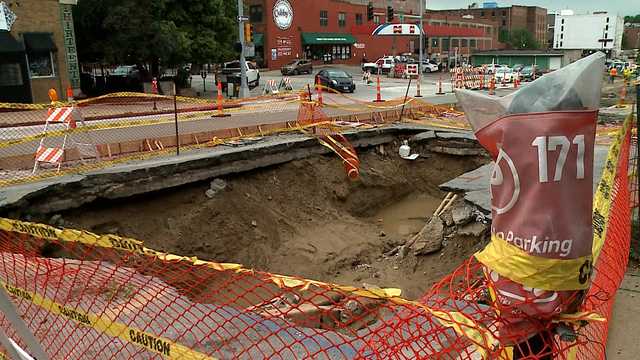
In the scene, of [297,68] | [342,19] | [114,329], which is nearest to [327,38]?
[342,19]

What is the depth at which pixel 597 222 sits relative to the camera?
3.30 metres

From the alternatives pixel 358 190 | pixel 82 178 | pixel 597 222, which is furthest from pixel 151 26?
pixel 597 222

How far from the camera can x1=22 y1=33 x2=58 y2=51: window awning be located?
72.1 ft

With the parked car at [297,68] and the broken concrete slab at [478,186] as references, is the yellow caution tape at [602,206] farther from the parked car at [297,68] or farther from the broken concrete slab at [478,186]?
the parked car at [297,68]

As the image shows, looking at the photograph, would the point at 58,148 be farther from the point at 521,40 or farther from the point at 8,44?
the point at 521,40

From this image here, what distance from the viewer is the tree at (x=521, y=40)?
346 ft

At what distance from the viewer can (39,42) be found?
2233cm

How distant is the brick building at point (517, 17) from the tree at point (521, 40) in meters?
4.51

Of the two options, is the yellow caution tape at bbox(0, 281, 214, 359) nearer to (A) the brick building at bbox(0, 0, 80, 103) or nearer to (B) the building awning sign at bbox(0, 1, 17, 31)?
(A) the brick building at bbox(0, 0, 80, 103)

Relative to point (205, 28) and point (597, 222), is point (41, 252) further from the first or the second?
point (205, 28)

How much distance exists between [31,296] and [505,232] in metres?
3.80

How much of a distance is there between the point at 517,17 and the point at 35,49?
11558 cm

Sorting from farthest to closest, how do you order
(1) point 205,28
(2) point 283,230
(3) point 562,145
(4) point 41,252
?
(1) point 205,28
(2) point 283,230
(4) point 41,252
(3) point 562,145

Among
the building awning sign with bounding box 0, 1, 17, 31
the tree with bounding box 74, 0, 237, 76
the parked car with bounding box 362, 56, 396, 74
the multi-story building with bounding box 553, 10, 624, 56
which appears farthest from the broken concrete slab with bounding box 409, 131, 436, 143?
the multi-story building with bounding box 553, 10, 624, 56
